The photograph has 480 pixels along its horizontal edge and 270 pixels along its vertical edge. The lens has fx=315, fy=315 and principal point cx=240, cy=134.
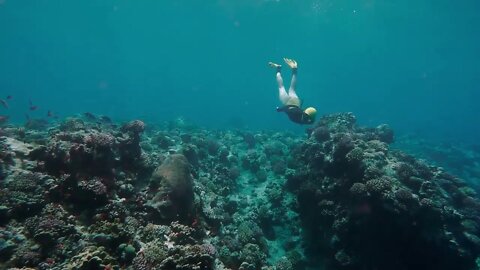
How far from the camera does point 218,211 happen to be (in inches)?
497

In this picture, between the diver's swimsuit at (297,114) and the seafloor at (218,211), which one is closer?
the seafloor at (218,211)

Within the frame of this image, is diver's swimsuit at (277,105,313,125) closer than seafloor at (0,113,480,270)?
No

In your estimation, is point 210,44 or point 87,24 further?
point 210,44

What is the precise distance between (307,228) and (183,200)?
6346 millimetres

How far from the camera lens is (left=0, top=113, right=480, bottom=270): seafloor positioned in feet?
22.0

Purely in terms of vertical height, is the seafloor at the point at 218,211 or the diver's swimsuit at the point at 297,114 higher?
the diver's swimsuit at the point at 297,114

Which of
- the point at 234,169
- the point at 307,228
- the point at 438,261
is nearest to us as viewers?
the point at 438,261

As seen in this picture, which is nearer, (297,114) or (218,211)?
(297,114)

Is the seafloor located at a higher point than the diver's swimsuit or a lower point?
lower

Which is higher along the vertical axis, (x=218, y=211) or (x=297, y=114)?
(x=297, y=114)

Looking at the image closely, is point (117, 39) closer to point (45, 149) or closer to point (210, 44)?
point (210, 44)

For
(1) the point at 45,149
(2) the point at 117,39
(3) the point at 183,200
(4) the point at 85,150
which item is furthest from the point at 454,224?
(2) the point at 117,39

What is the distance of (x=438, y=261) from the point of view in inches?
401

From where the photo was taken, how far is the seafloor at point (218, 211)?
263 inches
